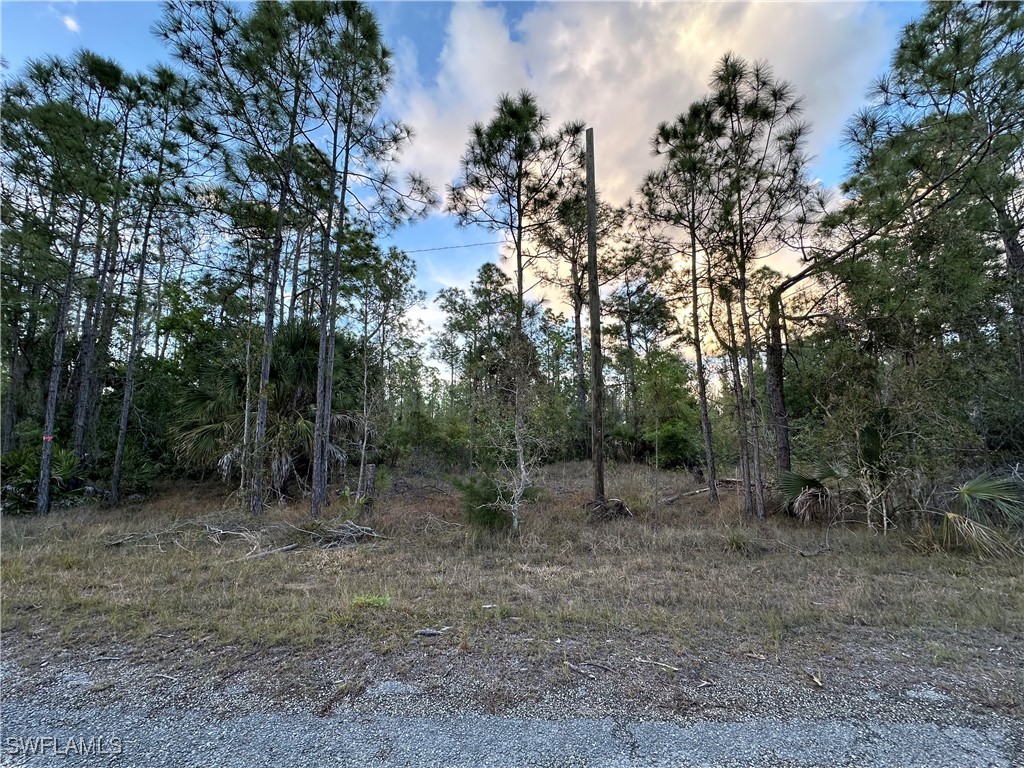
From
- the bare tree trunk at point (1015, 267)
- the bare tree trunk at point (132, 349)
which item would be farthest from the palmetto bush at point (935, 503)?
the bare tree trunk at point (132, 349)

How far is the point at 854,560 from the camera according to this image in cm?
534

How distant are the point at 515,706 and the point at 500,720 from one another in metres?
0.15

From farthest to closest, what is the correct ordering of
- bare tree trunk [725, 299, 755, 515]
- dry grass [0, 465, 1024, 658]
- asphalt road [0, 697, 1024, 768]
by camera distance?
bare tree trunk [725, 299, 755, 515] → dry grass [0, 465, 1024, 658] → asphalt road [0, 697, 1024, 768]

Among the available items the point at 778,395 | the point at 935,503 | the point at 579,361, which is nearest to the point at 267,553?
the point at 778,395

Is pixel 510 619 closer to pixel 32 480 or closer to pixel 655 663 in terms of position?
pixel 655 663

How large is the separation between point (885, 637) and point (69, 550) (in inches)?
358

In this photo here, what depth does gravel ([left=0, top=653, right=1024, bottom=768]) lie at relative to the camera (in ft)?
6.47

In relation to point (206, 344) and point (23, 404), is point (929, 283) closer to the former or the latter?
point (206, 344)

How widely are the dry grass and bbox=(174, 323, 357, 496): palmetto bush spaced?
2.27 meters

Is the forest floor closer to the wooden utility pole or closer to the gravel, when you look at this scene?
the gravel

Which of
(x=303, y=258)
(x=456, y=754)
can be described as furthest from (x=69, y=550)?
(x=303, y=258)

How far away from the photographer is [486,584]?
4531 millimetres

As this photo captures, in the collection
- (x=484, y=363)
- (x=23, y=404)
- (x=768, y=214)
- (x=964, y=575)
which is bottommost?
(x=964, y=575)

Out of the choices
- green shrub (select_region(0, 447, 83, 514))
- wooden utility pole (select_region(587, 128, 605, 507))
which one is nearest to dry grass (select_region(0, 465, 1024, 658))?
wooden utility pole (select_region(587, 128, 605, 507))
